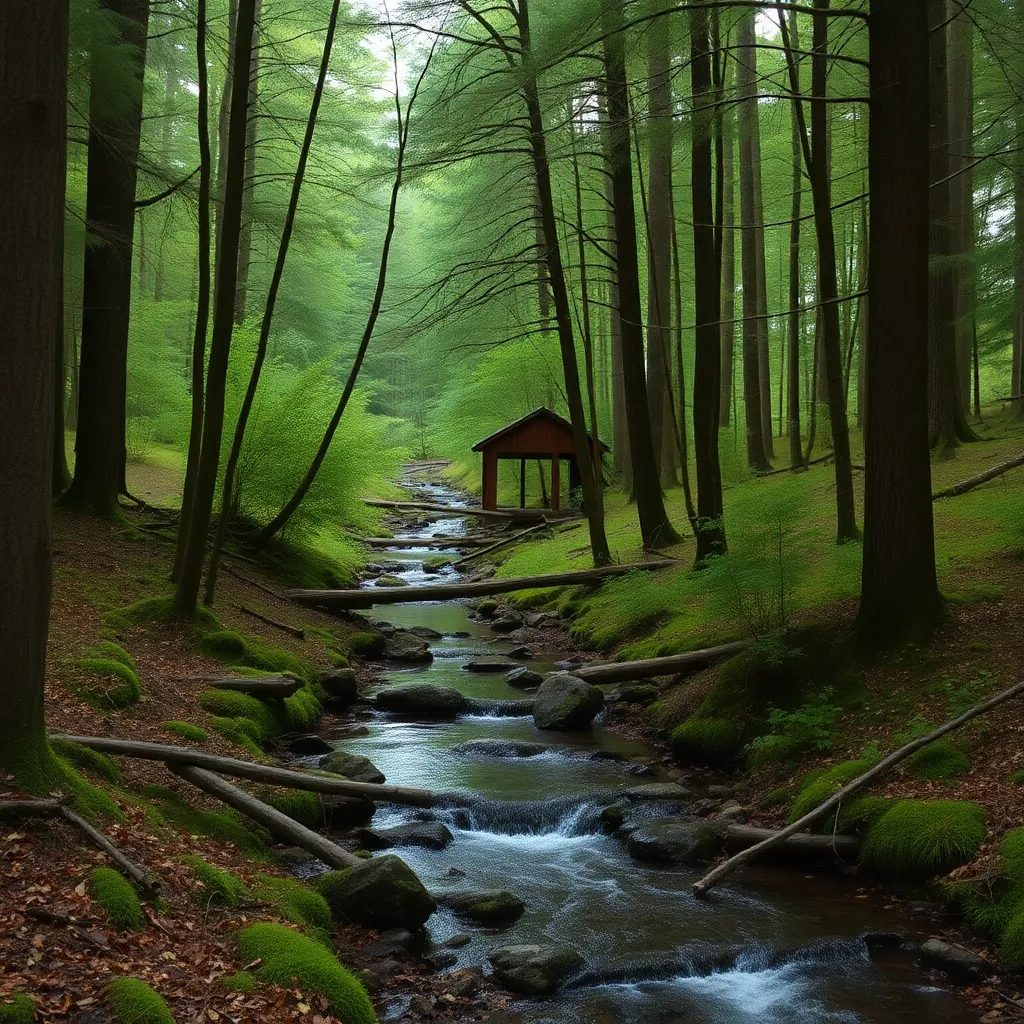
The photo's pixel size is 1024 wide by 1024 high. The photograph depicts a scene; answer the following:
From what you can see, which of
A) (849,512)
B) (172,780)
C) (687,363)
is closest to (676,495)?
(687,363)

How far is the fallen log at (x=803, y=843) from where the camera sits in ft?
21.4

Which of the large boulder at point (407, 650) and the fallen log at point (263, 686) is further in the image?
the large boulder at point (407, 650)

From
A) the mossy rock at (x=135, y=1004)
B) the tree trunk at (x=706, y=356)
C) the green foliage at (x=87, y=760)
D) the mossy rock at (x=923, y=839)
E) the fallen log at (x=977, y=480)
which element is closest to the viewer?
the mossy rock at (x=135, y=1004)

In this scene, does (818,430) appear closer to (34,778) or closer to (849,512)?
(849,512)

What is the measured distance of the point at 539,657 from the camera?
13.3 meters

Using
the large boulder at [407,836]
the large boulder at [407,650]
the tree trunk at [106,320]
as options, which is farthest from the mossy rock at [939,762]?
the tree trunk at [106,320]

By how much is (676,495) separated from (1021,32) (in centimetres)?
1181

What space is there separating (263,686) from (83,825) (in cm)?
450

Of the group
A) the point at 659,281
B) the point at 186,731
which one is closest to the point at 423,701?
the point at 186,731

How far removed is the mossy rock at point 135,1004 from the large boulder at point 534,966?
205 cm

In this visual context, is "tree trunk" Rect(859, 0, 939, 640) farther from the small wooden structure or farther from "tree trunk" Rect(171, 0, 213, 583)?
the small wooden structure

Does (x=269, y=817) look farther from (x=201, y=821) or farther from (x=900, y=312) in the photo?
(x=900, y=312)

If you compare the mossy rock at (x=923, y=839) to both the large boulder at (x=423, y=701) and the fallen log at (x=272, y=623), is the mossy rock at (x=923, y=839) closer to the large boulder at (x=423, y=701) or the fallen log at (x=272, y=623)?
the large boulder at (x=423, y=701)

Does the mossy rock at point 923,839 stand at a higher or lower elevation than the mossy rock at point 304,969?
lower
